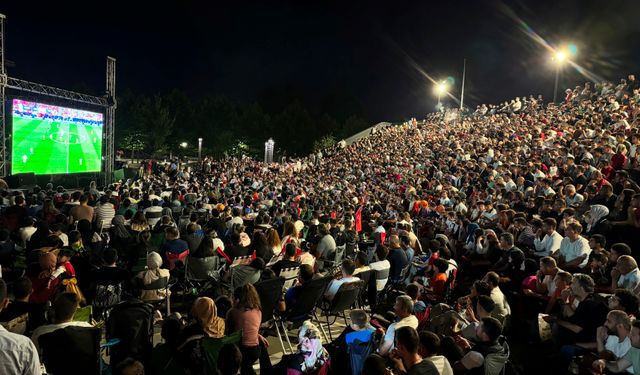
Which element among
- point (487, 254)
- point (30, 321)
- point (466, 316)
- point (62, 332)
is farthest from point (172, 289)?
point (487, 254)

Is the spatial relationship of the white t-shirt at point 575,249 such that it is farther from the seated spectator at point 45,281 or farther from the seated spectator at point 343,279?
the seated spectator at point 45,281

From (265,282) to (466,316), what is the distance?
7.51ft

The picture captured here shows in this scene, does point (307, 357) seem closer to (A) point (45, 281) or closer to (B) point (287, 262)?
(B) point (287, 262)

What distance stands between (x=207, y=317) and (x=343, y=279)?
2.39 m

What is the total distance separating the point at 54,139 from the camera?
872 inches

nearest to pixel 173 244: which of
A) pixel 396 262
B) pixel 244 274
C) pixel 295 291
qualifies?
pixel 244 274

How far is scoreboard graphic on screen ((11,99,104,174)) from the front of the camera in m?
20.1

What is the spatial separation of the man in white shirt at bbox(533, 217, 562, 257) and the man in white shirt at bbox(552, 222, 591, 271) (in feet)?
1.21

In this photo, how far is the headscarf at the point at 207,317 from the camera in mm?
4004

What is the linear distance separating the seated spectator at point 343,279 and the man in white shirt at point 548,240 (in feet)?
12.4

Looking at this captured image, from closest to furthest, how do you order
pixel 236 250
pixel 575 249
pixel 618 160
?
1. pixel 575 249
2. pixel 236 250
3. pixel 618 160

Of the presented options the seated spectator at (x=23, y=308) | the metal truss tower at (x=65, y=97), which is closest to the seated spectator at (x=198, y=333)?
the seated spectator at (x=23, y=308)

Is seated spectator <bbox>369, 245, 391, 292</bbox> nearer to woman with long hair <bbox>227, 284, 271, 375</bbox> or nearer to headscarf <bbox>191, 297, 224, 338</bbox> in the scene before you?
woman with long hair <bbox>227, 284, 271, 375</bbox>

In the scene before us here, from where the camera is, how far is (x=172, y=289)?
787 cm
